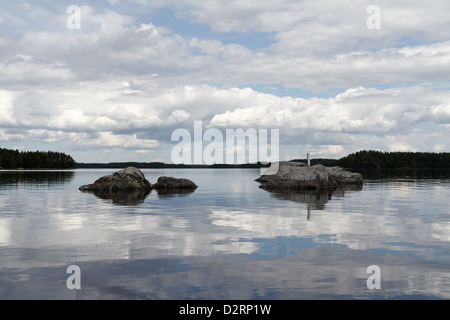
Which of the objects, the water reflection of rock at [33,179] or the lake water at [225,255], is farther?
the water reflection of rock at [33,179]

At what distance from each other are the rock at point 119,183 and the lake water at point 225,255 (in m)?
16.4

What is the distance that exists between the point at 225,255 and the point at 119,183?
88.2 feet

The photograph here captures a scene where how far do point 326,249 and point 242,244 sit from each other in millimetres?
2402

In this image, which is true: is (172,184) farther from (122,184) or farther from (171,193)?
(171,193)

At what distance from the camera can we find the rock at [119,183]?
3547 cm

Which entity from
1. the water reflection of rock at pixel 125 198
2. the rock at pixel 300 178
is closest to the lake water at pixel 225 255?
the water reflection of rock at pixel 125 198

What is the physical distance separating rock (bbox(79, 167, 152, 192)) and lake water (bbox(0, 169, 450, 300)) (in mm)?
16447

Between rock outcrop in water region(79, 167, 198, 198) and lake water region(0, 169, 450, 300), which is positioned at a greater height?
rock outcrop in water region(79, 167, 198, 198)

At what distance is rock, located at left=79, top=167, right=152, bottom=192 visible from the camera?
35469mm

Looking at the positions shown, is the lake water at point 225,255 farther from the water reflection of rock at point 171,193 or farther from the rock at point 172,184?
the rock at point 172,184

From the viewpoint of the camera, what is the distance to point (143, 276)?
8.50 meters

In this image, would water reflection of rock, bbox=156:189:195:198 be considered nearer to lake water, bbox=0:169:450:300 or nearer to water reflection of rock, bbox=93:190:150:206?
water reflection of rock, bbox=93:190:150:206

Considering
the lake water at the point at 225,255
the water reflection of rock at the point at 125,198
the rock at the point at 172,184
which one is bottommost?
the lake water at the point at 225,255

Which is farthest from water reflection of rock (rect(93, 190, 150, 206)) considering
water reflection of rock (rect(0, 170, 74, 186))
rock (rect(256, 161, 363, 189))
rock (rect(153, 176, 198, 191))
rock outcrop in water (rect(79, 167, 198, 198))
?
water reflection of rock (rect(0, 170, 74, 186))
